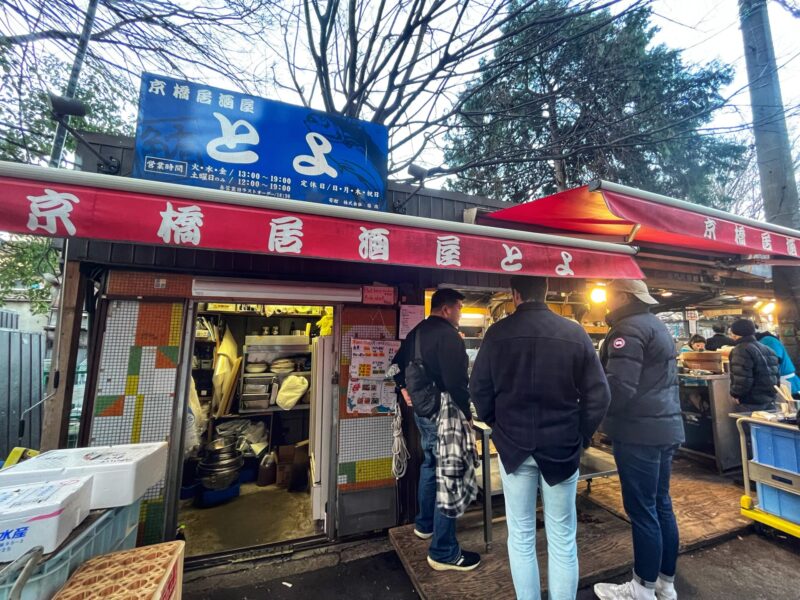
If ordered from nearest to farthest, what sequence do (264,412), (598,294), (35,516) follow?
(35,516) < (264,412) < (598,294)

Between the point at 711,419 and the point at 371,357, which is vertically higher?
the point at 371,357

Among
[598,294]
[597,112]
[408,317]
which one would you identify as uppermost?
[597,112]

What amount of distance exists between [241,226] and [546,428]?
194 cm

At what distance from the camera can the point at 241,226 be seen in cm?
174

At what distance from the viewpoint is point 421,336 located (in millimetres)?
2697

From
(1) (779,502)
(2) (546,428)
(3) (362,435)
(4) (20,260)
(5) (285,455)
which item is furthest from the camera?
(4) (20,260)

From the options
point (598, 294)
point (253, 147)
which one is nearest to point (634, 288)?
point (253, 147)

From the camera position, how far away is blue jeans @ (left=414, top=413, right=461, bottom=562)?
248 centimetres

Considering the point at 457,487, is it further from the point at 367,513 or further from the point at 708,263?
the point at 708,263

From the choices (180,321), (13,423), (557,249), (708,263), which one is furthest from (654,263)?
(13,423)

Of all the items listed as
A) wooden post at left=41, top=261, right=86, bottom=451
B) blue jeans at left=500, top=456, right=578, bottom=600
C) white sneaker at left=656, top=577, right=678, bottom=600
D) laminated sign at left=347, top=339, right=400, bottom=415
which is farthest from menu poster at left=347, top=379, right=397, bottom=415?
white sneaker at left=656, top=577, right=678, bottom=600

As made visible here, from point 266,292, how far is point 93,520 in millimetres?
1740

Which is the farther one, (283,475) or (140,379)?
(283,475)

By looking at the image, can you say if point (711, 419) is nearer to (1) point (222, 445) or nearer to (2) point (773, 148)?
(2) point (773, 148)
